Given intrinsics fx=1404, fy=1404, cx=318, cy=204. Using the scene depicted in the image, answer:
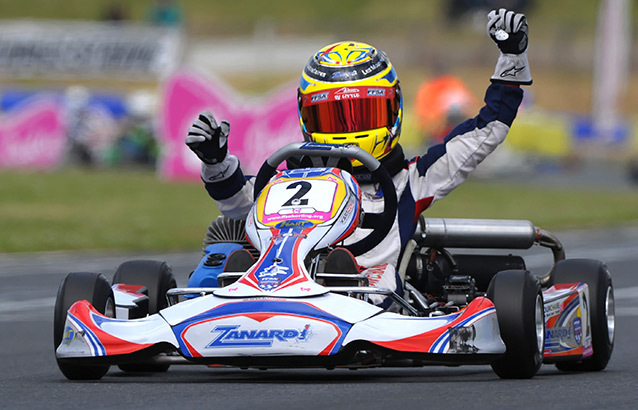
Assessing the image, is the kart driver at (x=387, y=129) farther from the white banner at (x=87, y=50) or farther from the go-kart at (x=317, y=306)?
the white banner at (x=87, y=50)

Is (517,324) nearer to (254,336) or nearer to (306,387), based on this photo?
(306,387)

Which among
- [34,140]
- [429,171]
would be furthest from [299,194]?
[34,140]

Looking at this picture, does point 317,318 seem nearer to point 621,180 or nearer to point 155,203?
point 155,203

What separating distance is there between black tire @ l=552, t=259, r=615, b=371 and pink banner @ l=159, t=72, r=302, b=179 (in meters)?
13.7

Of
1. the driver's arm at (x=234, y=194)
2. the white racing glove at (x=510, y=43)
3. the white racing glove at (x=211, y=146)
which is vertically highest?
the white racing glove at (x=510, y=43)

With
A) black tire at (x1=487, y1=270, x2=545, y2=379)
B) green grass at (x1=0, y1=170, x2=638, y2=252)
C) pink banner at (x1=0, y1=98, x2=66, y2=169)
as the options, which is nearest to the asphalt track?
black tire at (x1=487, y1=270, x2=545, y2=379)

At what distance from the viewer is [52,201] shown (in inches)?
800

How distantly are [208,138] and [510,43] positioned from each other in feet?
5.01

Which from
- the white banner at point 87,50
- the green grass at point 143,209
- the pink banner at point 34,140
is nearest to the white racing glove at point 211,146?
the green grass at point 143,209

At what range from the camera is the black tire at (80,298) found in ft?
19.2

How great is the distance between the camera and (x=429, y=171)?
6855 millimetres

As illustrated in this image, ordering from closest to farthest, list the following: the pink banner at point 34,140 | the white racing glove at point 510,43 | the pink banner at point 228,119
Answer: the white racing glove at point 510,43
the pink banner at point 228,119
the pink banner at point 34,140

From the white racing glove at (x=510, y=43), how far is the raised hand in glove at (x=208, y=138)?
1349 millimetres

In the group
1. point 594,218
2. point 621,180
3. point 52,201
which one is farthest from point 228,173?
point 621,180
